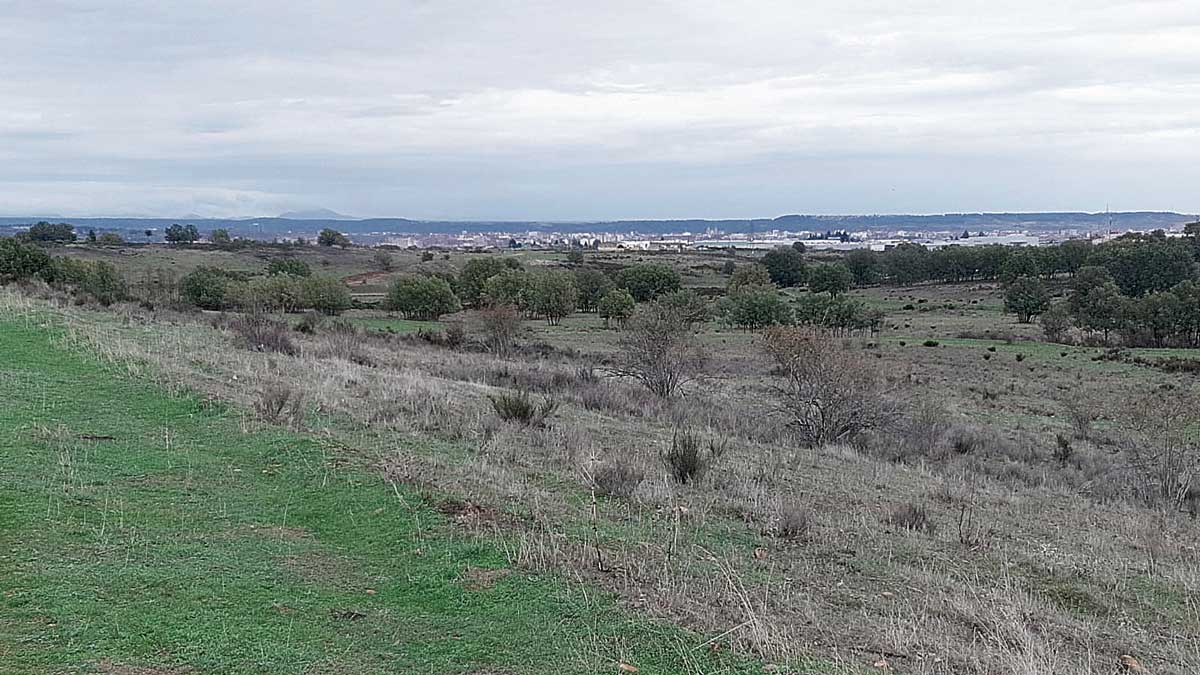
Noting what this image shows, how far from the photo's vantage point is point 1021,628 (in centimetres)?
650

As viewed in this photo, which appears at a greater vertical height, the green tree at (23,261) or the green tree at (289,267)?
the green tree at (23,261)

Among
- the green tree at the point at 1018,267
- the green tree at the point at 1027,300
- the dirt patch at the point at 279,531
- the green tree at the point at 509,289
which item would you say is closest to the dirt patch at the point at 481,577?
the dirt patch at the point at 279,531

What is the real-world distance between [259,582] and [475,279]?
80563 millimetres

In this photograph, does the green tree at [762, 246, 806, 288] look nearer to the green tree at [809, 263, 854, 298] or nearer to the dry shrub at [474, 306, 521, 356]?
the green tree at [809, 263, 854, 298]

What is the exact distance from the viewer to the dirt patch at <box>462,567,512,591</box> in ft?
20.4

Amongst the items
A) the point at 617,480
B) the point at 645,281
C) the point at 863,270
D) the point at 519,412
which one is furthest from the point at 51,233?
the point at 617,480

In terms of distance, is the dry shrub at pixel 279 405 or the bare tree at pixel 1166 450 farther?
the bare tree at pixel 1166 450

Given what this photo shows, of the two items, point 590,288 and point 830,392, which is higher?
point 830,392

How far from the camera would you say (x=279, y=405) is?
464 inches

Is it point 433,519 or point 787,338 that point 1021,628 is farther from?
point 787,338

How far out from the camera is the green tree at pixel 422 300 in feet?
222

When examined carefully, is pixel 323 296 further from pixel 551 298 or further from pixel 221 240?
pixel 221 240

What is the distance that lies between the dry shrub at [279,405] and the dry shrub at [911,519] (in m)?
6.87

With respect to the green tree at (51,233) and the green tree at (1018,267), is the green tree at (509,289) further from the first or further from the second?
the green tree at (51,233)
